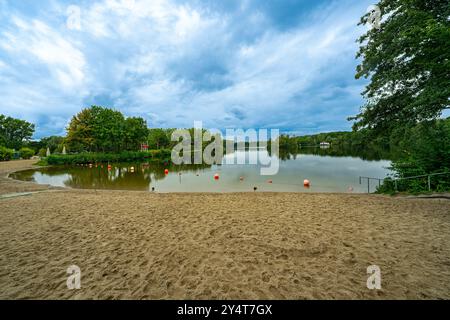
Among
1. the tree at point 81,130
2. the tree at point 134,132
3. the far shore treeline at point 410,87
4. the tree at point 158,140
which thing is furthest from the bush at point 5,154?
the far shore treeline at point 410,87

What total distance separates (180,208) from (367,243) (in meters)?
5.56

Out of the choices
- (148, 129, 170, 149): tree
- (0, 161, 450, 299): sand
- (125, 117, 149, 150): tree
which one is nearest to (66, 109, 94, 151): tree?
(125, 117, 149, 150): tree

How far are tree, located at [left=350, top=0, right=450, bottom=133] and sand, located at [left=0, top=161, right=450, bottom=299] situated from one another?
3.46m

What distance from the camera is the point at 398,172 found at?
33.1ft

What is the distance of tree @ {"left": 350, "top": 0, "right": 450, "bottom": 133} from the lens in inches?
208

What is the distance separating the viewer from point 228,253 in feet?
11.3

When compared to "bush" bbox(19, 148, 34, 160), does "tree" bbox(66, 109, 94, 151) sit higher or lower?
higher

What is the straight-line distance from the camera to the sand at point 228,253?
250 centimetres

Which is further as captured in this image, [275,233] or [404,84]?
[404,84]

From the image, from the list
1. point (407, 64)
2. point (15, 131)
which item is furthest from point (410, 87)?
point (15, 131)

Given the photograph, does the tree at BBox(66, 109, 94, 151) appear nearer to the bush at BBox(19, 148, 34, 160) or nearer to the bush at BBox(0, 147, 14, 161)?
the bush at BBox(0, 147, 14, 161)

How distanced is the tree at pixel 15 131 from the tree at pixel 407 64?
65.8 meters
